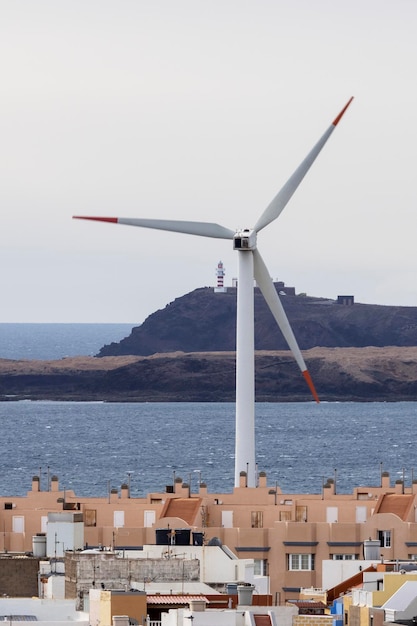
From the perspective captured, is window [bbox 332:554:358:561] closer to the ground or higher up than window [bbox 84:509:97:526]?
closer to the ground

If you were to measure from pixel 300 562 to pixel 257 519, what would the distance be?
4916 mm

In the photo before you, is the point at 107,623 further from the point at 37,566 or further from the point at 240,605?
the point at 37,566

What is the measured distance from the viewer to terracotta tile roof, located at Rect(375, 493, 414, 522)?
78.9 m

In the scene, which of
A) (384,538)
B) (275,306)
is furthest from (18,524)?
(275,306)

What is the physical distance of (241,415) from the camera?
89.2m

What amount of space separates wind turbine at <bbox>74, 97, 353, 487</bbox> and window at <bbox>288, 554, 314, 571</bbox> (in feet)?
40.3

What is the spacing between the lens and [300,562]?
73625mm

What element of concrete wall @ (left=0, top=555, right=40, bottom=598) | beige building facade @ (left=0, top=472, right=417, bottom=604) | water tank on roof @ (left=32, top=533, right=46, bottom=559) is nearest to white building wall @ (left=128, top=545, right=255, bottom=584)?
concrete wall @ (left=0, top=555, right=40, bottom=598)

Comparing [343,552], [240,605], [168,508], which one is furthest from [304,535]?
[240,605]

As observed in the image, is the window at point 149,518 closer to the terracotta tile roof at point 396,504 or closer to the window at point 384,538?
the terracotta tile roof at point 396,504

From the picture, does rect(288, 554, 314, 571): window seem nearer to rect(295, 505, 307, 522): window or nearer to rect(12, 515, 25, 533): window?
rect(295, 505, 307, 522): window

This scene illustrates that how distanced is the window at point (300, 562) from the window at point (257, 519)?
429cm

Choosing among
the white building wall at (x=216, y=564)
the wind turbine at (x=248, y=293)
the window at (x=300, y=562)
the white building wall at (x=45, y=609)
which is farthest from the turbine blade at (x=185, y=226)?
the white building wall at (x=45, y=609)

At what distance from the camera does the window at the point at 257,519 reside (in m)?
78.2
